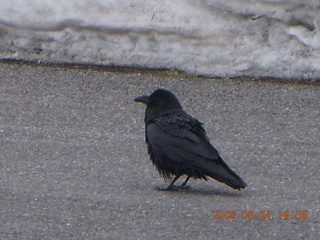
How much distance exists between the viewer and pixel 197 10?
8.91 metres

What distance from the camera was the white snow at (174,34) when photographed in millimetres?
8523

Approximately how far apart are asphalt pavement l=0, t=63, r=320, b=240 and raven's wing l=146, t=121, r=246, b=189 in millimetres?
180

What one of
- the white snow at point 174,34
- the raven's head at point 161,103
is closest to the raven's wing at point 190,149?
the raven's head at point 161,103

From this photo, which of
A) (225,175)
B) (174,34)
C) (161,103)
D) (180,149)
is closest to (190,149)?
(180,149)

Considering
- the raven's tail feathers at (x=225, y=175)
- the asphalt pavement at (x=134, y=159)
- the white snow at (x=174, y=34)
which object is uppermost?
the white snow at (x=174, y=34)

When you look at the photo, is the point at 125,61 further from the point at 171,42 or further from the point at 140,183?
the point at 140,183

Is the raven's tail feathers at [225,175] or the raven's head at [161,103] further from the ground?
the raven's head at [161,103]

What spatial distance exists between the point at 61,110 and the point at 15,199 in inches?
81.5

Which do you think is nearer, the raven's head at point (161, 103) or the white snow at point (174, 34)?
the raven's head at point (161, 103)

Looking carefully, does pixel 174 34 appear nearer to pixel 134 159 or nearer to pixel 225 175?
pixel 134 159

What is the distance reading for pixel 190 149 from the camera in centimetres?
563

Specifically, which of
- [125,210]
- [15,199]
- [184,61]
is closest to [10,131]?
[15,199]
